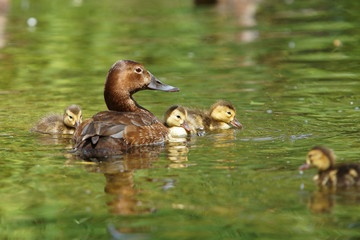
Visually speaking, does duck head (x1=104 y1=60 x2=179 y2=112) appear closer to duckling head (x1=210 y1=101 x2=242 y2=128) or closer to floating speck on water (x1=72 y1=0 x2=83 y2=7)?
duckling head (x1=210 y1=101 x2=242 y2=128)

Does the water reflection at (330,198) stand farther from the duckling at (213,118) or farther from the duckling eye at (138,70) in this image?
the duckling eye at (138,70)

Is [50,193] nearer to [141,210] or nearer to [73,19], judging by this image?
[141,210]

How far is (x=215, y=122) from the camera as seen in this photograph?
941 cm

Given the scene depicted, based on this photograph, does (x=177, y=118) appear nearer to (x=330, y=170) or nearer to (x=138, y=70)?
(x=138, y=70)

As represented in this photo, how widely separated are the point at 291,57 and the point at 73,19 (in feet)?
30.5

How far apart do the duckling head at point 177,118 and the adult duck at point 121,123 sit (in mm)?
322

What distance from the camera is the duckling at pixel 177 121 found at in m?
8.89

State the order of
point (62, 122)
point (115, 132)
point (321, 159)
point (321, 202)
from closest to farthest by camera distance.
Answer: point (321, 202) < point (321, 159) < point (115, 132) < point (62, 122)

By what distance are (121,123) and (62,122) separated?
1727 mm

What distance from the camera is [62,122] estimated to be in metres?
9.25

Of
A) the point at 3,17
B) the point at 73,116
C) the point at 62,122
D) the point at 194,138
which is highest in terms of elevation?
the point at 3,17

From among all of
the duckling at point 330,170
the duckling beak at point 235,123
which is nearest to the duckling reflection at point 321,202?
the duckling at point 330,170

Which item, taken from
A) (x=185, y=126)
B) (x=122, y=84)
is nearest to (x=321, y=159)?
(x=185, y=126)

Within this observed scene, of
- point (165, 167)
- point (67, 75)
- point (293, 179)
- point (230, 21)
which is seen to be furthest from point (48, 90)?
point (230, 21)
